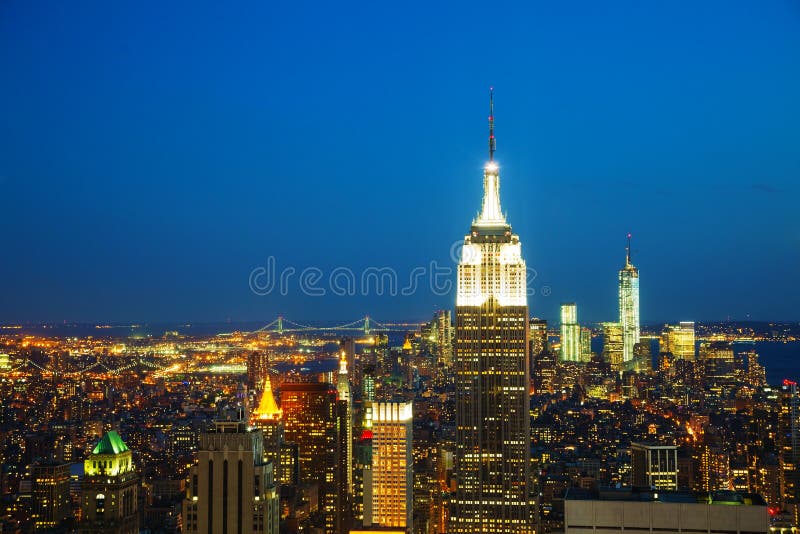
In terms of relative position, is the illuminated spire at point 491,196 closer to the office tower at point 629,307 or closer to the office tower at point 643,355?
the office tower at point 629,307

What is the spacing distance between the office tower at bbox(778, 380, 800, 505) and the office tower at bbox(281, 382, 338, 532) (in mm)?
13775

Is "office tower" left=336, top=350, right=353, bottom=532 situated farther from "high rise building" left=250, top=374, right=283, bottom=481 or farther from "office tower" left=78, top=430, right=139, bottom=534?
"office tower" left=78, top=430, right=139, bottom=534

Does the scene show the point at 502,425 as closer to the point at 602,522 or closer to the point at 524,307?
the point at 524,307

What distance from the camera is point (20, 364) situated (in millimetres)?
34844

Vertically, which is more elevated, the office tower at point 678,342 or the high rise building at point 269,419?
the office tower at point 678,342

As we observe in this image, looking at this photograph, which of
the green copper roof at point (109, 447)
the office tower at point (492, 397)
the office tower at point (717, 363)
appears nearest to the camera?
the green copper roof at point (109, 447)

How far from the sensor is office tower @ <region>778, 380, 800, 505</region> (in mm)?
32094

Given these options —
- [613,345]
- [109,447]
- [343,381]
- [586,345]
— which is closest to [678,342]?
[586,345]

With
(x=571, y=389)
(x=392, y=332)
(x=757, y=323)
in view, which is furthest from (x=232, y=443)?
(x=571, y=389)

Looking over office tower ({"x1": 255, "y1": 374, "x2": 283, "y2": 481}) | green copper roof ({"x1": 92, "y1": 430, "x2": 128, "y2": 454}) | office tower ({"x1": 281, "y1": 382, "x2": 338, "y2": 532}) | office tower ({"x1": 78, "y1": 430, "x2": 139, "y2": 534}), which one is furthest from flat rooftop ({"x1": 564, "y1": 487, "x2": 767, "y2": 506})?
office tower ({"x1": 281, "y1": 382, "x2": 338, "y2": 532})

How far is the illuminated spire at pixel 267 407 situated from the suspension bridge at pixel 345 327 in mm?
2010

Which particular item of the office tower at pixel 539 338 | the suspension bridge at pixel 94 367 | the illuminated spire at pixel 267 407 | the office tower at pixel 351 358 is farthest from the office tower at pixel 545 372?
the suspension bridge at pixel 94 367

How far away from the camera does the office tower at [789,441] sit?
3209 cm

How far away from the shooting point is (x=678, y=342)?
201 ft
